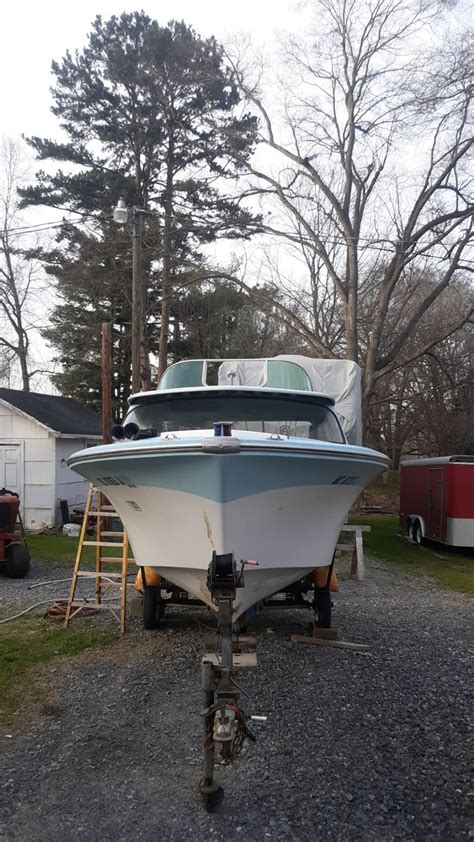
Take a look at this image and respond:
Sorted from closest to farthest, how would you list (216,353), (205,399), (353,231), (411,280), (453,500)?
(205,399), (453,500), (353,231), (411,280), (216,353)

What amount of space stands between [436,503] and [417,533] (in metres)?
2.02

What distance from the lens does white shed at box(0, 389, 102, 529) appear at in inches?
650

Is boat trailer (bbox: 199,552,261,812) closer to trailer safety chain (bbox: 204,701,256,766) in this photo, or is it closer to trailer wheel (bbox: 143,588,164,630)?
trailer safety chain (bbox: 204,701,256,766)

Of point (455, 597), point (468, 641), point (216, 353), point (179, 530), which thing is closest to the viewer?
point (179, 530)

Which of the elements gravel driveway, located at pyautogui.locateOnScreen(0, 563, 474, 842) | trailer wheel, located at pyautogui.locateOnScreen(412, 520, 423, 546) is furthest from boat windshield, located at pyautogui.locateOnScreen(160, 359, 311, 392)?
trailer wheel, located at pyautogui.locateOnScreen(412, 520, 423, 546)

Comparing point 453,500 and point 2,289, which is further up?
point 2,289

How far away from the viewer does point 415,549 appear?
1531 cm

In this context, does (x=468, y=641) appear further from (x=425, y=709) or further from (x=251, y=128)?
(x=251, y=128)

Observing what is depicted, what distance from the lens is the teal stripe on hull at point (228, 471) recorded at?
419cm

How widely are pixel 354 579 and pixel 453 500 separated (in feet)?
12.6

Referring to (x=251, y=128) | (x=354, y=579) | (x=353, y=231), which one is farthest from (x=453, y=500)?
(x=251, y=128)

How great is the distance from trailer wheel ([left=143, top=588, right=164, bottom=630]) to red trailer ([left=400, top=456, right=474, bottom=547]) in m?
8.53

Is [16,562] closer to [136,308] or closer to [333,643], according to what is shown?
[333,643]

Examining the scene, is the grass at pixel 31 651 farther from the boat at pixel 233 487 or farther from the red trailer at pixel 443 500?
the red trailer at pixel 443 500
